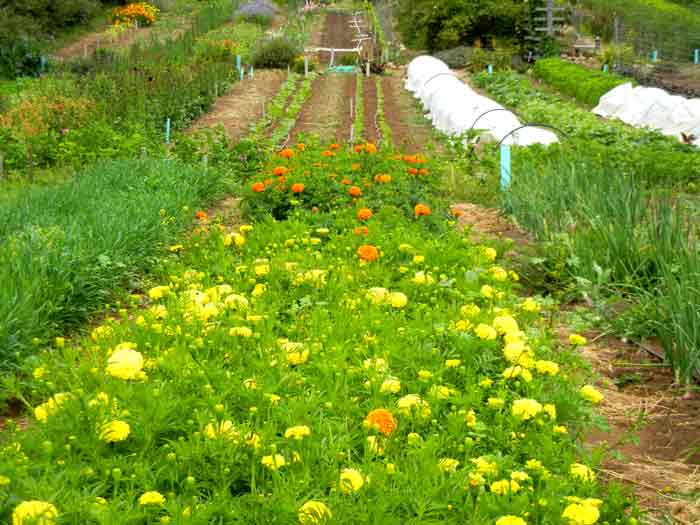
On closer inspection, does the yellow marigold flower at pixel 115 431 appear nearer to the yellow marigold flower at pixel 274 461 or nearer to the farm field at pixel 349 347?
the farm field at pixel 349 347

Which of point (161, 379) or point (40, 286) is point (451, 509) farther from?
point (40, 286)

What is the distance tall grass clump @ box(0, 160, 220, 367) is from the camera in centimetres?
402

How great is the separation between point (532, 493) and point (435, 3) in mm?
28103

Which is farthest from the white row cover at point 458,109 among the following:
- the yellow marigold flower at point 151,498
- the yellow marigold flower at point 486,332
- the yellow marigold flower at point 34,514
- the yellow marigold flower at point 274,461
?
the yellow marigold flower at point 34,514

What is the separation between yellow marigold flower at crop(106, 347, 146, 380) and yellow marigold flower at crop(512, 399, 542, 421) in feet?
4.36

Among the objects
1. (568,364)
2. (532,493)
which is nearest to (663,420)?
(568,364)

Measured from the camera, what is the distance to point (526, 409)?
2898 mm

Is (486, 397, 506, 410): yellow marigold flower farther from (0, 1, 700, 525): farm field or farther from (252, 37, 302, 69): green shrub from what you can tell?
(252, 37, 302, 69): green shrub

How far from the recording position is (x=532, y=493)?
2580mm

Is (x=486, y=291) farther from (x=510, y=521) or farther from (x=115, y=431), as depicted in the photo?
(x=115, y=431)

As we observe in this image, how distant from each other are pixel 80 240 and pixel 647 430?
3246 mm

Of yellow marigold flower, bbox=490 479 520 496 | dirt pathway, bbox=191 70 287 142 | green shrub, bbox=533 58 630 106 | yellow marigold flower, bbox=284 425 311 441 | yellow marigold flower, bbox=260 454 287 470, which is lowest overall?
dirt pathway, bbox=191 70 287 142

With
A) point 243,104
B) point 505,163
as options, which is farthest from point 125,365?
point 243,104

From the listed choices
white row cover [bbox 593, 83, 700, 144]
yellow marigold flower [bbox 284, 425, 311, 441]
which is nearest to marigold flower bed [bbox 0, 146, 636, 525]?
yellow marigold flower [bbox 284, 425, 311, 441]
